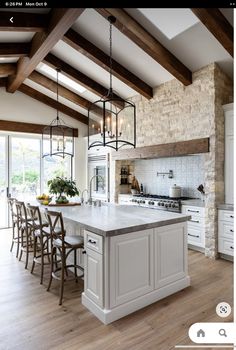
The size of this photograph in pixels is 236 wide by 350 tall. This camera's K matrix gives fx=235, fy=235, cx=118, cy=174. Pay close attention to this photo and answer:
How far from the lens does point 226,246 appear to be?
11.8ft

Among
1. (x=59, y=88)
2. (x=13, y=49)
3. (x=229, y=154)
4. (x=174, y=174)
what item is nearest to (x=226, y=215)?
(x=229, y=154)

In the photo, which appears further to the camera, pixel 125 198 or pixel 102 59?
pixel 125 198

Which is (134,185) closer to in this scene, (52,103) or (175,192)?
(175,192)

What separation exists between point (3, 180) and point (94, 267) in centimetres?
459

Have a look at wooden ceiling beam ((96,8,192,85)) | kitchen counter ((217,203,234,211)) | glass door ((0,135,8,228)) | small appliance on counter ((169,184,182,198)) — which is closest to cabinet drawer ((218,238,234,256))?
kitchen counter ((217,203,234,211))

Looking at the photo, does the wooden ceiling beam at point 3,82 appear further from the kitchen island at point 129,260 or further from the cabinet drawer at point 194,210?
the cabinet drawer at point 194,210

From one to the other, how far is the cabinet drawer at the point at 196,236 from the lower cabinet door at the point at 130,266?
6.09ft

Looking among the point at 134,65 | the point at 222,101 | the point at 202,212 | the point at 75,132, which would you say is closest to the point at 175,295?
the point at 202,212

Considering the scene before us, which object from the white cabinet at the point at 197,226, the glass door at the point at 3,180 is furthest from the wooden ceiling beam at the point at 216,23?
the glass door at the point at 3,180

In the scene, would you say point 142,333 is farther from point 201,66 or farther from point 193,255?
point 201,66

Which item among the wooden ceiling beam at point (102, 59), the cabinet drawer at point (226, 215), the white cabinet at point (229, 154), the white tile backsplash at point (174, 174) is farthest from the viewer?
the white tile backsplash at point (174, 174)

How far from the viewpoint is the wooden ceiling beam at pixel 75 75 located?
15.4 feet

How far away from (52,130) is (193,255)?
325 centimetres

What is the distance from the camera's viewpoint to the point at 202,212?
392 cm
